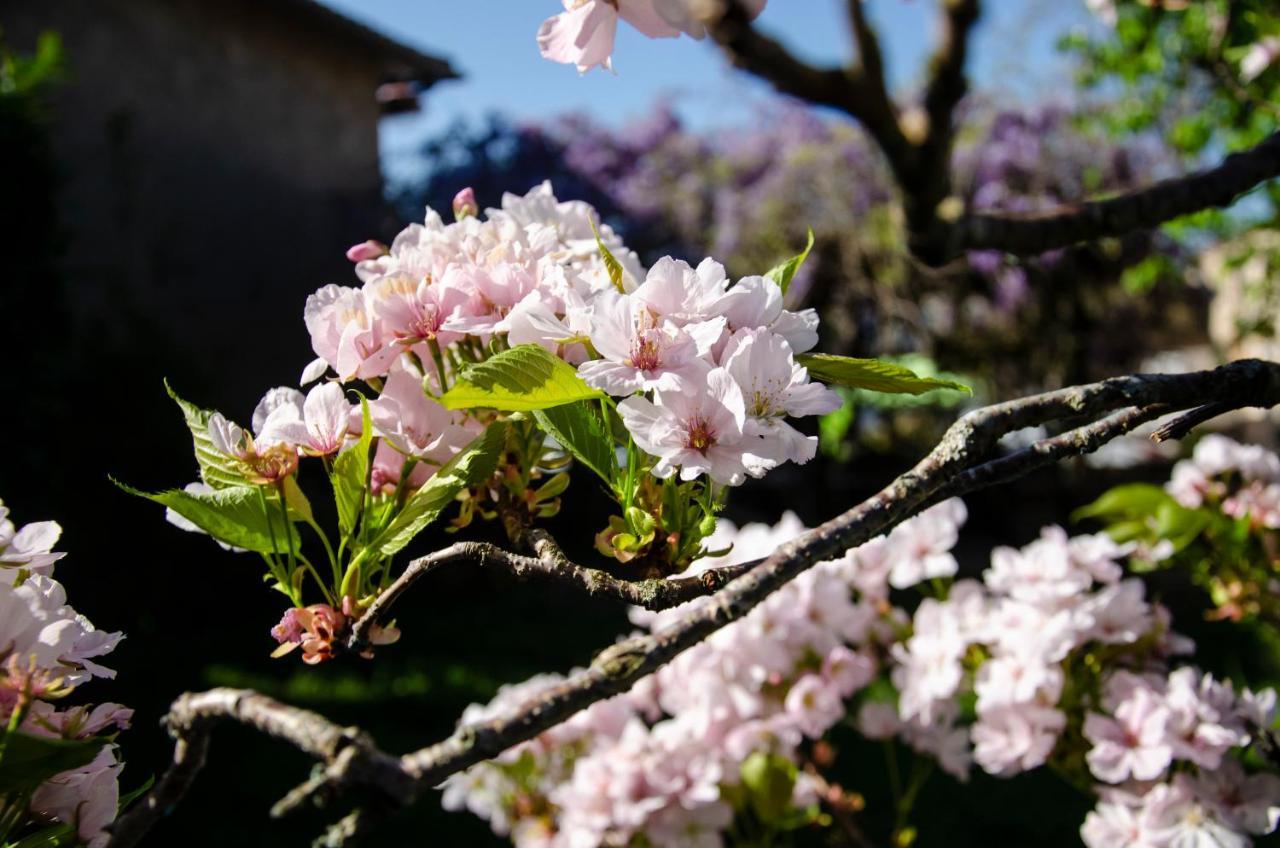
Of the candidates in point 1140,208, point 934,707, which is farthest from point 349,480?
point 934,707

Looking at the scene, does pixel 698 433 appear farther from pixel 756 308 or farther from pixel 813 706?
pixel 813 706

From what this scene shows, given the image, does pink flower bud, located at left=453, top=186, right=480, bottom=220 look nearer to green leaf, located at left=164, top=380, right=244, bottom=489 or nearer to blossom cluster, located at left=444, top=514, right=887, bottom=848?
green leaf, located at left=164, top=380, right=244, bottom=489

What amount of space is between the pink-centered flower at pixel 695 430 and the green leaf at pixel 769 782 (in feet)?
3.88

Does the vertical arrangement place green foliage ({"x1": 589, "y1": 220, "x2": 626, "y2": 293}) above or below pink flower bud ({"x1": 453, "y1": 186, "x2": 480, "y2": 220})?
above

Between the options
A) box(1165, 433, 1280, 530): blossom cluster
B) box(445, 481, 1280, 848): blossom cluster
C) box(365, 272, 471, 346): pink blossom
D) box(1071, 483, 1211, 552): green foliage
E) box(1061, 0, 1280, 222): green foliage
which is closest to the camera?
box(365, 272, 471, 346): pink blossom

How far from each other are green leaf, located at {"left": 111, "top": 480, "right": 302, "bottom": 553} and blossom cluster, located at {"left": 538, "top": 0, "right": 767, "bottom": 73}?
0.40 m

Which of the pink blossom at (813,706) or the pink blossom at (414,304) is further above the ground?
the pink blossom at (414,304)

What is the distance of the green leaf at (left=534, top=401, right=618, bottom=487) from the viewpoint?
2.42ft

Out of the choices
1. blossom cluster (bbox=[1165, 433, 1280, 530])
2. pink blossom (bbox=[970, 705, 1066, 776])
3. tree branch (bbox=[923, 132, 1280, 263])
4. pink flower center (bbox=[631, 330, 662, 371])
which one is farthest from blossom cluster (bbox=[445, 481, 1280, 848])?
pink flower center (bbox=[631, 330, 662, 371])

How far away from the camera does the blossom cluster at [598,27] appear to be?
792 mm

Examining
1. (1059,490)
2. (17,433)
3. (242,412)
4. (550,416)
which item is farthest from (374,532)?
(1059,490)

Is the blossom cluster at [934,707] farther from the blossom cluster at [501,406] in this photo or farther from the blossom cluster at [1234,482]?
the blossom cluster at [501,406]

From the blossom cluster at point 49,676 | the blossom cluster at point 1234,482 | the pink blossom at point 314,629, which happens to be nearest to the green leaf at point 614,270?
the pink blossom at point 314,629

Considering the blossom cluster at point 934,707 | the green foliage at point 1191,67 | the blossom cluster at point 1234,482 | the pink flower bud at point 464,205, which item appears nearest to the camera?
the pink flower bud at point 464,205
